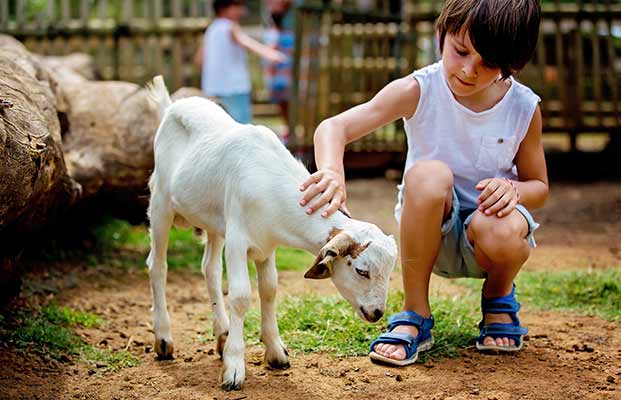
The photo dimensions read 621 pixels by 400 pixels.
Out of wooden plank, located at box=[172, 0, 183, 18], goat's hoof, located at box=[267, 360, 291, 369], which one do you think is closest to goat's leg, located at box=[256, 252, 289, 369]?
goat's hoof, located at box=[267, 360, 291, 369]

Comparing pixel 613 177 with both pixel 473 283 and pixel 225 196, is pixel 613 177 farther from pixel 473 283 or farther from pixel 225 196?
pixel 225 196

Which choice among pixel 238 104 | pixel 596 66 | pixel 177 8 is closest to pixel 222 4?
pixel 177 8

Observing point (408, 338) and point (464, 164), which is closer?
point (408, 338)

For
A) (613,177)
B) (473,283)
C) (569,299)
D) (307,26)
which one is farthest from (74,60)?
(613,177)

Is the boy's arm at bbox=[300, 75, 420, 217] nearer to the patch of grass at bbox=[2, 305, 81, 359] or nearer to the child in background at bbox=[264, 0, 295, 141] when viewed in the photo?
the patch of grass at bbox=[2, 305, 81, 359]

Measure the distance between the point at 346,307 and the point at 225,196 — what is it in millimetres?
1153

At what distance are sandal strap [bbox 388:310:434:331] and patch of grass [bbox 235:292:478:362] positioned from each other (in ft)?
0.40

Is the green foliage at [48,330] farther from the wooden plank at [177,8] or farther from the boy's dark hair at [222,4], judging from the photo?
the wooden plank at [177,8]

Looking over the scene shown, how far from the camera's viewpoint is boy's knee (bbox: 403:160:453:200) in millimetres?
3654

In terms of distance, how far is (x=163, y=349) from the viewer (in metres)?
3.88

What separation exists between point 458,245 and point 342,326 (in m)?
0.66

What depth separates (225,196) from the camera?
3518 mm

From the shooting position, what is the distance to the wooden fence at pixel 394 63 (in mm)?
8953

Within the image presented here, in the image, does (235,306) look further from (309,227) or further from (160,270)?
(160,270)
